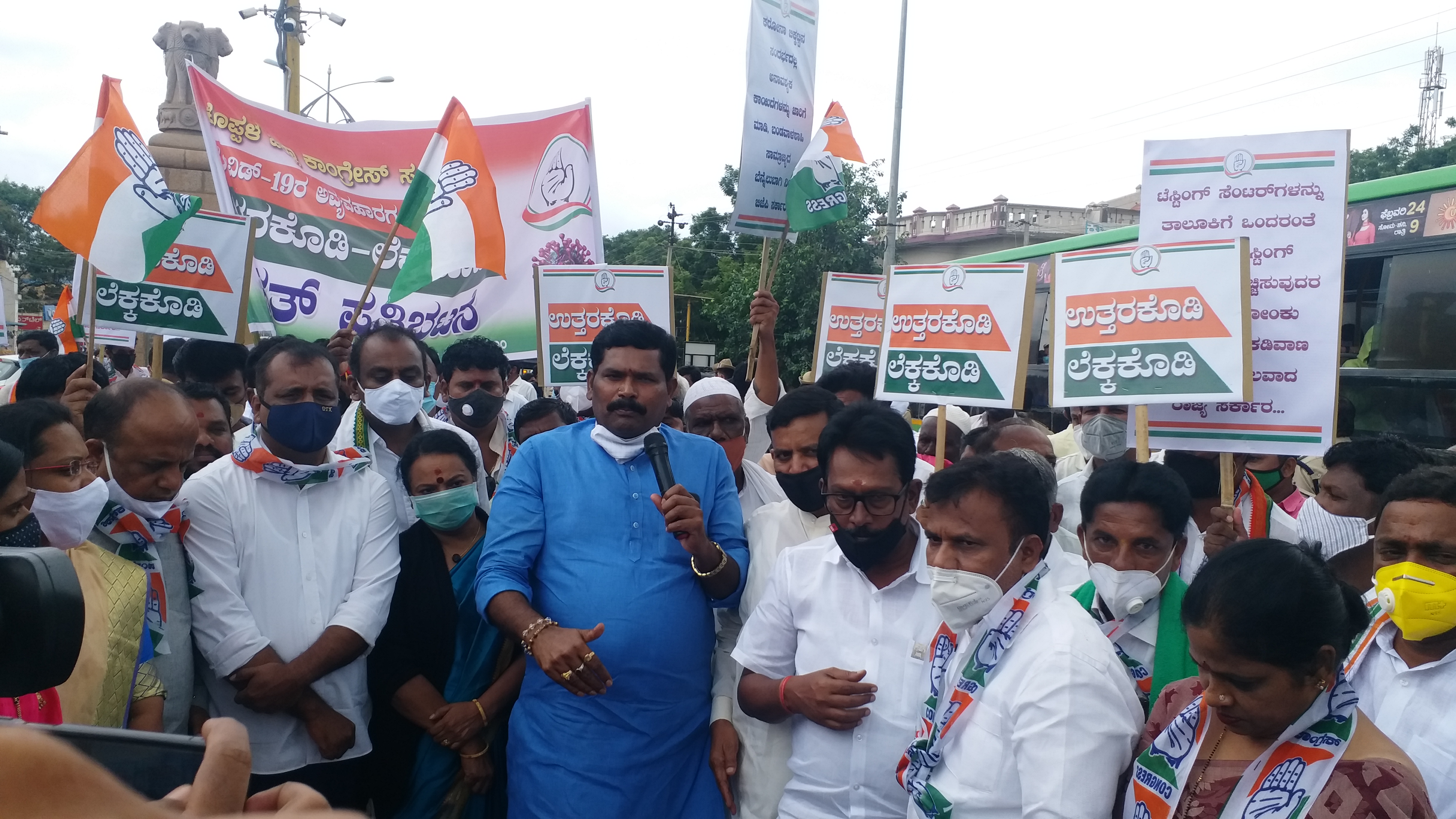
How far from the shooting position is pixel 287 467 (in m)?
3.38

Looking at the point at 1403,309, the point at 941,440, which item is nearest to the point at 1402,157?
the point at 1403,309

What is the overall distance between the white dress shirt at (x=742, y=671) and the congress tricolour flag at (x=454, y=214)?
3.00m

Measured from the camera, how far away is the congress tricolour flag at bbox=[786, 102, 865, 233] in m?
6.07

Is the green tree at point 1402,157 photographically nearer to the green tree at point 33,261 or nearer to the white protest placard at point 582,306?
the white protest placard at point 582,306

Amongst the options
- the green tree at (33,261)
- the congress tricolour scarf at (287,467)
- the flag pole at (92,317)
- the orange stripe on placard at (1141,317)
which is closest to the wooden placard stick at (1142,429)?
the orange stripe on placard at (1141,317)

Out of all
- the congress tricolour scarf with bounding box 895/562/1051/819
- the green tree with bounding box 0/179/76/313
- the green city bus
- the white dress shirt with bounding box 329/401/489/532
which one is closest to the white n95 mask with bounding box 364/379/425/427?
the white dress shirt with bounding box 329/401/489/532

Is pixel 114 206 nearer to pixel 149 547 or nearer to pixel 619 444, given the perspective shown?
pixel 149 547

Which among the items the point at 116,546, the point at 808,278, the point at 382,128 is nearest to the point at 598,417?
the point at 116,546

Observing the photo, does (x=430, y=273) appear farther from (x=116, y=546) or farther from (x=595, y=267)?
(x=116, y=546)

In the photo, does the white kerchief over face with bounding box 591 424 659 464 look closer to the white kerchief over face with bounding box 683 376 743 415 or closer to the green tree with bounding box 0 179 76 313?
the white kerchief over face with bounding box 683 376 743 415

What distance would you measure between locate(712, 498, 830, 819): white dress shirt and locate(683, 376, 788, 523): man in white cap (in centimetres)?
61

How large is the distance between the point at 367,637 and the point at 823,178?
3.93 metres

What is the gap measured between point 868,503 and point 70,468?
2100 millimetres

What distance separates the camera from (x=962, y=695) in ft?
7.59
